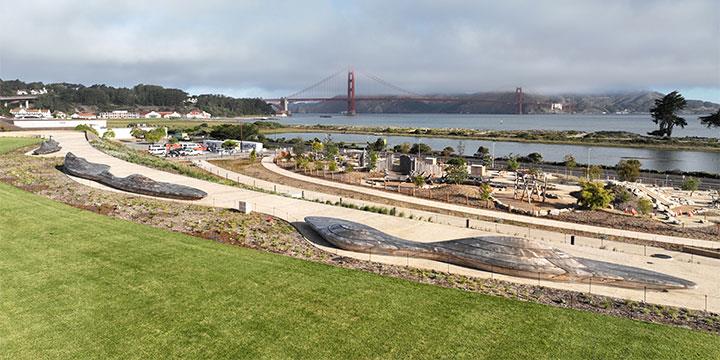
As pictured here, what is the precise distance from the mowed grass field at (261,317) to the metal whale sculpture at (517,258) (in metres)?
2.77

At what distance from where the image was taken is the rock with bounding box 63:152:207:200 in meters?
25.1

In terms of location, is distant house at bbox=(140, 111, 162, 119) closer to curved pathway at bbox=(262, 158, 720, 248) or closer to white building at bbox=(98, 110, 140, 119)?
white building at bbox=(98, 110, 140, 119)

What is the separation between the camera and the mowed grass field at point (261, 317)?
9742 millimetres

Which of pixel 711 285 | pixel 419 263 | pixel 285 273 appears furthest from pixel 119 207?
pixel 711 285

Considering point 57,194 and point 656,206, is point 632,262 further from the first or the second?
point 57,194

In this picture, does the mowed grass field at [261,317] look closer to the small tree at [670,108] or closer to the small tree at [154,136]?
the small tree at [154,136]

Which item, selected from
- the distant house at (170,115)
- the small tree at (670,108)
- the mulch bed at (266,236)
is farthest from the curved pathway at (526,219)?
the distant house at (170,115)

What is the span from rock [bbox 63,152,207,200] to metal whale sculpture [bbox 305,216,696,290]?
11.3 meters

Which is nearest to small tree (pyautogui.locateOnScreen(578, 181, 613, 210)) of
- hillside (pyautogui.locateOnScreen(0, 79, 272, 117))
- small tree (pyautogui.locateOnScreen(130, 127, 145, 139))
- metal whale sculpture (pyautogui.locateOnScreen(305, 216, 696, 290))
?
metal whale sculpture (pyautogui.locateOnScreen(305, 216, 696, 290))

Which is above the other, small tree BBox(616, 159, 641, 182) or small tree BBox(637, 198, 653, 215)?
small tree BBox(616, 159, 641, 182)

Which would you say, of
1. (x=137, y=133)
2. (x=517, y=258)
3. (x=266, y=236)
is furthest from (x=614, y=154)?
(x=137, y=133)

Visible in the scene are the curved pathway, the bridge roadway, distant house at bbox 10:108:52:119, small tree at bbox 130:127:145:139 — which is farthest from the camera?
distant house at bbox 10:108:52:119

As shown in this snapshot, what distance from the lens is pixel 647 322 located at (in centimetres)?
1168

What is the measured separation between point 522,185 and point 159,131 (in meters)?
53.6
